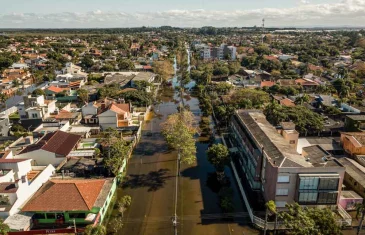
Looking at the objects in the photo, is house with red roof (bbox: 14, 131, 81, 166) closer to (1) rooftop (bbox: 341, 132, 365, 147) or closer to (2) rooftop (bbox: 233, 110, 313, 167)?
(2) rooftop (bbox: 233, 110, 313, 167)

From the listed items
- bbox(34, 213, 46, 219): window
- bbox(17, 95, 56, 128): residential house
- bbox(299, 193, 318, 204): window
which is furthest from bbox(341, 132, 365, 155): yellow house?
bbox(17, 95, 56, 128): residential house

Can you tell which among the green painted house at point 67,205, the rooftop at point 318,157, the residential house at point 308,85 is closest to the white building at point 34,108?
the green painted house at point 67,205

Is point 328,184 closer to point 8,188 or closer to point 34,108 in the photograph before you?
point 8,188

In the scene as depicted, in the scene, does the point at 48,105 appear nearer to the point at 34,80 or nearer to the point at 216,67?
the point at 34,80

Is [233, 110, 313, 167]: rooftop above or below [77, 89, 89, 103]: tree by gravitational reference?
above

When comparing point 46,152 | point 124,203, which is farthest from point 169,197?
point 46,152

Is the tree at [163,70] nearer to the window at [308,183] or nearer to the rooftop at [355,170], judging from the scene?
the rooftop at [355,170]

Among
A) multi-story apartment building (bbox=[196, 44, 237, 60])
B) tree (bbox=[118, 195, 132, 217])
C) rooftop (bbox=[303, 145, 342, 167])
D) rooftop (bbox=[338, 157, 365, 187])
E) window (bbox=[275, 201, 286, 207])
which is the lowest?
tree (bbox=[118, 195, 132, 217])

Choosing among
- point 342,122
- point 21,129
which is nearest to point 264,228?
point 342,122
